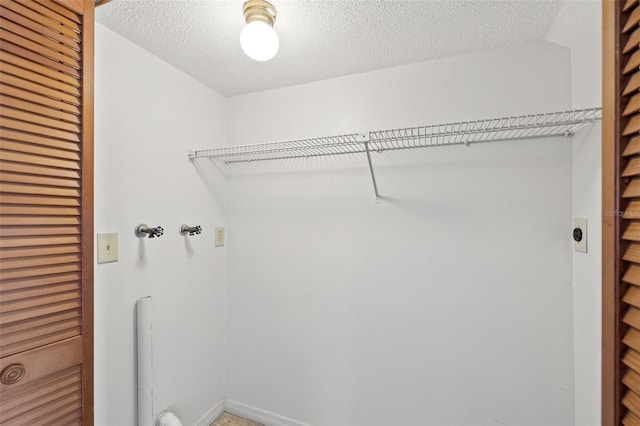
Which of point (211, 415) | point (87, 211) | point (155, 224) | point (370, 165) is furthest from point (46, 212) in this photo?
point (211, 415)

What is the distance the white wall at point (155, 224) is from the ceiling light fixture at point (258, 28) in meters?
0.68

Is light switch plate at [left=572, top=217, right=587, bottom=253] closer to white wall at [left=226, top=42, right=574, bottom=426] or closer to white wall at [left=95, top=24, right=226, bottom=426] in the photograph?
white wall at [left=226, top=42, right=574, bottom=426]

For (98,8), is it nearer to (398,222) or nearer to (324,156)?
(324,156)

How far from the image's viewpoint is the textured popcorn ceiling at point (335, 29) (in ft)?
3.63

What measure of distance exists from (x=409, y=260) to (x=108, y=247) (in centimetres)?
144

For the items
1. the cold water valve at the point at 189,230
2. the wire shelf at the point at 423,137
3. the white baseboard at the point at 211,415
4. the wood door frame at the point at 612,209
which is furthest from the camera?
the white baseboard at the point at 211,415

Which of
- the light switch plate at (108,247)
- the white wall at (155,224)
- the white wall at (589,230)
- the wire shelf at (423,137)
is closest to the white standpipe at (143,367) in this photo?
the white wall at (155,224)

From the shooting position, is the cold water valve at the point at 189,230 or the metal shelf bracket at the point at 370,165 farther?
the cold water valve at the point at 189,230

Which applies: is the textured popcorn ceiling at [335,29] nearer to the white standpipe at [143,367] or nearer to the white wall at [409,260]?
the white wall at [409,260]

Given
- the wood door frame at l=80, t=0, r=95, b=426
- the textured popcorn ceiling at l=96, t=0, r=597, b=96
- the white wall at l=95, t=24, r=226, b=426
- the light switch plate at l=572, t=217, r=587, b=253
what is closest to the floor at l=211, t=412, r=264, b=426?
the white wall at l=95, t=24, r=226, b=426

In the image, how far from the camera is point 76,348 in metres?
0.86

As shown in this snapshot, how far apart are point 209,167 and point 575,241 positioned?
1954 millimetres

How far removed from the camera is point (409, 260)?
1507 mm

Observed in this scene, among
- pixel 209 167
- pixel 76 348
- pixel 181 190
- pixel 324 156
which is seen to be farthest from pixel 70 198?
pixel 324 156
